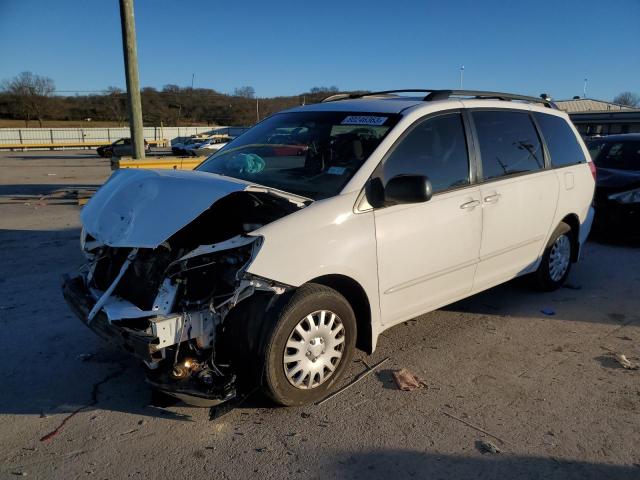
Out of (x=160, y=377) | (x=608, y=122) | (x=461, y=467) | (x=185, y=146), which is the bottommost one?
(x=461, y=467)

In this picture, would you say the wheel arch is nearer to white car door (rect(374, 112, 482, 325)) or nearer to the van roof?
white car door (rect(374, 112, 482, 325))

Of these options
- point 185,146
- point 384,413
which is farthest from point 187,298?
point 185,146

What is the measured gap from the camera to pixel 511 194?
4426 mm

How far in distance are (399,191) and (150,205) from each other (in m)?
1.58

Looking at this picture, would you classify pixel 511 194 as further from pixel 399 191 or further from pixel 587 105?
pixel 587 105

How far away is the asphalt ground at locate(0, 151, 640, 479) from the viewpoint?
8.90 feet

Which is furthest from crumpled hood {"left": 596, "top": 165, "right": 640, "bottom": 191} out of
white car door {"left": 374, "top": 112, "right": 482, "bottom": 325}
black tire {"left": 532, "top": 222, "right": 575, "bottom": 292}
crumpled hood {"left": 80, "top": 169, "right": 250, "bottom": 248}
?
crumpled hood {"left": 80, "top": 169, "right": 250, "bottom": 248}

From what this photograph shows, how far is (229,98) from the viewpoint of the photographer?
81.7m

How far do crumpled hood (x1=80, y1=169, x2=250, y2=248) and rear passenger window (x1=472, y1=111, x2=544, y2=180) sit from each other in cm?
218

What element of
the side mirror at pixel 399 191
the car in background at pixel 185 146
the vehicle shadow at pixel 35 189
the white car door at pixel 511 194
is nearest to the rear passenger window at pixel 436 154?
the side mirror at pixel 399 191

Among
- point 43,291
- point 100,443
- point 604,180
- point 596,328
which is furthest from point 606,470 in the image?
point 604,180

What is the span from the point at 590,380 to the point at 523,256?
144 centimetres

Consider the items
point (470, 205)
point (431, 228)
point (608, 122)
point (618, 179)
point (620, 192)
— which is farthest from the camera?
point (608, 122)

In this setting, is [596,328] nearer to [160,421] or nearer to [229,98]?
[160,421]
